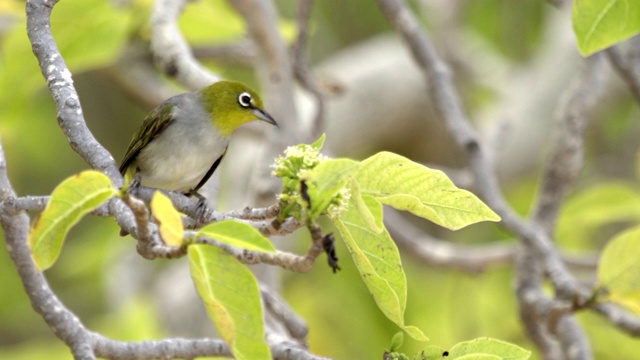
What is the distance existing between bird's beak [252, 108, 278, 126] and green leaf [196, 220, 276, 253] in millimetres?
1857

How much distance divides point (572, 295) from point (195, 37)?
259cm

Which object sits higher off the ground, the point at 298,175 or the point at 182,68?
the point at 182,68

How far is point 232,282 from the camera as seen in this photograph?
5.99 ft

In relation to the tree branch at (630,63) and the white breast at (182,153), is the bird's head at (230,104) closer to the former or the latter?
the white breast at (182,153)

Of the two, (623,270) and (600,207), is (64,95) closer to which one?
(623,270)

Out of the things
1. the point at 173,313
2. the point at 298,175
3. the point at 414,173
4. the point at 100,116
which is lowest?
the point at 298,175

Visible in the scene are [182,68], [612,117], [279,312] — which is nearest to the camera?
[279,312]

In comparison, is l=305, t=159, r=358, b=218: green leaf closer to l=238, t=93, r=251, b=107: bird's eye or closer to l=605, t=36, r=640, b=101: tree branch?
l=238, t=93, r=251, b=107: bird's eye

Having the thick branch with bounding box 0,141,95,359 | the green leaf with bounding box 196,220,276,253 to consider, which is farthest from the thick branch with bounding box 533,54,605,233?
the green leaf with bounding box 196,220,276,253

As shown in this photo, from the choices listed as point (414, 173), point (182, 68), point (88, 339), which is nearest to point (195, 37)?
point (182, 68)

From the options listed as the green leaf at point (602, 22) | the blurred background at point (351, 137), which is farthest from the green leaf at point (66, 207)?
the blurred background at point (351, 137)

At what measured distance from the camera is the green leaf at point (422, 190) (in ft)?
6.43

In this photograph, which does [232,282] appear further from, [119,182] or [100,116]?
[100,116]

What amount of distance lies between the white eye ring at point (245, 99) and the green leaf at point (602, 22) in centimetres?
167
